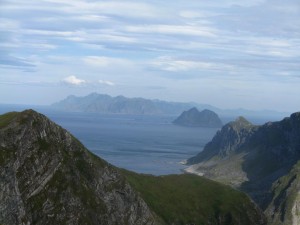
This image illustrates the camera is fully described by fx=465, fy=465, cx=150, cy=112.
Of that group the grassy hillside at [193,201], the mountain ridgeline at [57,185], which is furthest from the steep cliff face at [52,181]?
the grassy hillside at [193,201]

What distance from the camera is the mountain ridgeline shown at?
99875 millimetres

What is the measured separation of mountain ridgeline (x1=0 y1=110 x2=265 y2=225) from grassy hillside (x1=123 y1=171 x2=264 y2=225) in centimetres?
71

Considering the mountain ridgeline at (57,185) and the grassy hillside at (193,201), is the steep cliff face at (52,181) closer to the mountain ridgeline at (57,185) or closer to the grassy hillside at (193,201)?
the mountain ridgeline at (57,185)

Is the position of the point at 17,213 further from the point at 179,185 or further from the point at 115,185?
the point at 179,185

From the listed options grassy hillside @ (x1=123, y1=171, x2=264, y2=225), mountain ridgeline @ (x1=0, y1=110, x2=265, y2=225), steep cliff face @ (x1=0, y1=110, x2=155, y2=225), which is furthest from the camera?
grassy hillside @ (x1=123, y1=171, x2=264, y2=225)

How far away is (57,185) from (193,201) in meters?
65.2

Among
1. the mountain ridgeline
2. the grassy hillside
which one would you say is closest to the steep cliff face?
the mountain ridgeline

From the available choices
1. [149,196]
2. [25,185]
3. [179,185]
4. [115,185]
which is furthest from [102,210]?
[179,185]

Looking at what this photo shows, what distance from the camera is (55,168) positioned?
111 m

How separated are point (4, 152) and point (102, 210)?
101 ft

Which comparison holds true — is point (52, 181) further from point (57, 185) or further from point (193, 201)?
point (193, 201)

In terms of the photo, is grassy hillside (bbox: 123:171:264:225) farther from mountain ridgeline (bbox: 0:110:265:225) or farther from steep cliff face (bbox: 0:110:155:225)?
steep cliff face (bbox: 0:110:155:225)

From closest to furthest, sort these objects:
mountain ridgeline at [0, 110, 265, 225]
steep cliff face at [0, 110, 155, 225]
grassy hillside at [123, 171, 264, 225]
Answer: steep cliff face at [0, 110, 155, 225], mountain ridgeline at [0, 110, 265, 225], grassy hillside at [123, 171, 264, 225]

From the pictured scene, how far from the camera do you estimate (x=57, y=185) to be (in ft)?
359
